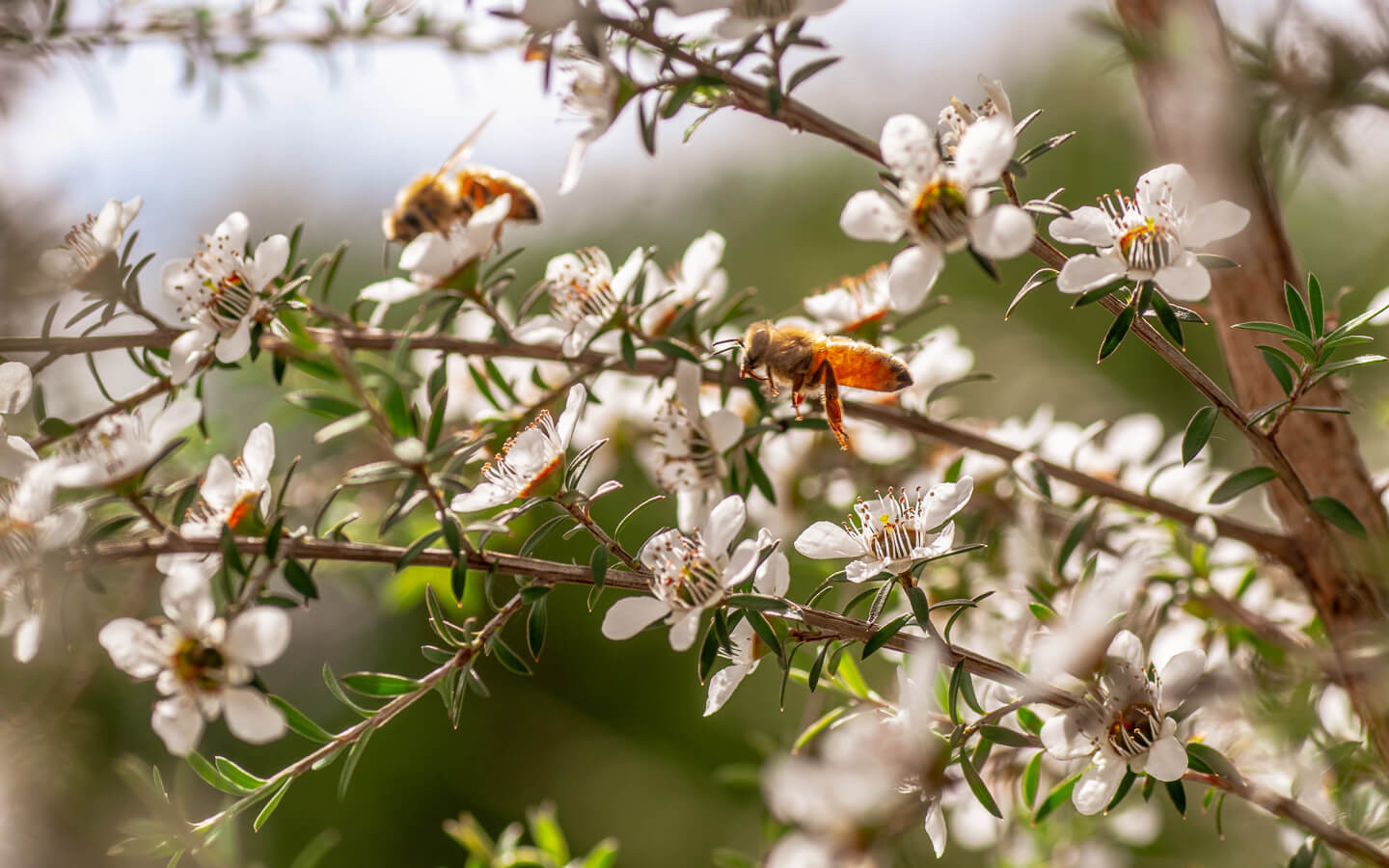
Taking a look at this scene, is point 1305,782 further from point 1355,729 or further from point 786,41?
Result: point 786,41

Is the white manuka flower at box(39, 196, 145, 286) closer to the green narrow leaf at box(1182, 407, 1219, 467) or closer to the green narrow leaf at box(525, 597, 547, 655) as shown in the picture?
the green narrow leaf at box(525, 597, 547, 655)

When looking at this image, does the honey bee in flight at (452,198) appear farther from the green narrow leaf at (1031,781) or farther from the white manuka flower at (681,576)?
the green narrow leaf at (1031,781)

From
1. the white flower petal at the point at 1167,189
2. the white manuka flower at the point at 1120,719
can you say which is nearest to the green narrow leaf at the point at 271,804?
the white manuka flower at the point at 1120,719

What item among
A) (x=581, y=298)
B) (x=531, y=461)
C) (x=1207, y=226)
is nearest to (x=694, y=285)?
(x=581, y=298)

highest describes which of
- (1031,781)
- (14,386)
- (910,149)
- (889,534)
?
(910,149)

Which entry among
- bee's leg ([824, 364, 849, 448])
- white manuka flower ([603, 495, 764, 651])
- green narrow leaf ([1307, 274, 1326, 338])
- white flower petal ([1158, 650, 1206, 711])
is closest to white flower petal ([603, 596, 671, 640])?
white manuka flower ([603, 495, 764, 651])

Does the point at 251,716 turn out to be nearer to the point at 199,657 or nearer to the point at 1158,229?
the point at 199,657

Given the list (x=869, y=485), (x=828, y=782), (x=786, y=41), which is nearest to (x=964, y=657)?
(x=828, y=782)
